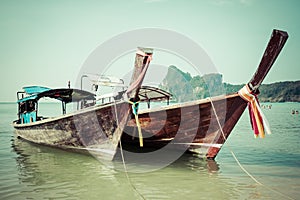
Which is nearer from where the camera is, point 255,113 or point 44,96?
point 255,113

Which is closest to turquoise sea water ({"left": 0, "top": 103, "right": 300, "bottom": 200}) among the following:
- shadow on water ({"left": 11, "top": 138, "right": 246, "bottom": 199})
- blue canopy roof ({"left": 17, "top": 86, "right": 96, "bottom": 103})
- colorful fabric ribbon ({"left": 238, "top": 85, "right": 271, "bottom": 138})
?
shadow on water ({"left": 11, "top": 138, "right": 246, "bottom": 199})

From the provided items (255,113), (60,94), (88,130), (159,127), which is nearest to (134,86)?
(159,127)

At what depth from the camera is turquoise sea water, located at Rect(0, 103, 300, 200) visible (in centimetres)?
550

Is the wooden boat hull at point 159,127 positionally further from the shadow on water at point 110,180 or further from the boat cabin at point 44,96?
the boat cabin at point 44,96

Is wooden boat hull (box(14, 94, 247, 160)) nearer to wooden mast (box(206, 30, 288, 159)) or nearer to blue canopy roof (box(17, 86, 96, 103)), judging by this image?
wooden mast (box(206, 30, 288, 159))

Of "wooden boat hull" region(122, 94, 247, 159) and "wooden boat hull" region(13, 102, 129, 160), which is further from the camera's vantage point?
"wooden boat hull" region(13, 102, 129, 160)

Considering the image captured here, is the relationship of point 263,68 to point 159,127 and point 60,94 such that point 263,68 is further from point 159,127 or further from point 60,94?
point 60,94

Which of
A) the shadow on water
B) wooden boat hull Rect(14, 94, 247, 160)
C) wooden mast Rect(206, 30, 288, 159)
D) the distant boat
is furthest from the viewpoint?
wooden boat hull Rect(14, 94, 247, 160)

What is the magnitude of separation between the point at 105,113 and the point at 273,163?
18.0ft

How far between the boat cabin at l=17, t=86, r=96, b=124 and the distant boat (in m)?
1.48

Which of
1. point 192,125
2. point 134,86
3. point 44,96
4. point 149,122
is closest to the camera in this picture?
point 134,86

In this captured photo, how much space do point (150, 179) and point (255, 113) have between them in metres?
2.99

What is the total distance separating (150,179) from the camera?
6.54 meters

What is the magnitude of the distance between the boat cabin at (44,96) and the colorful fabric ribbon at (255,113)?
6.89 metres
